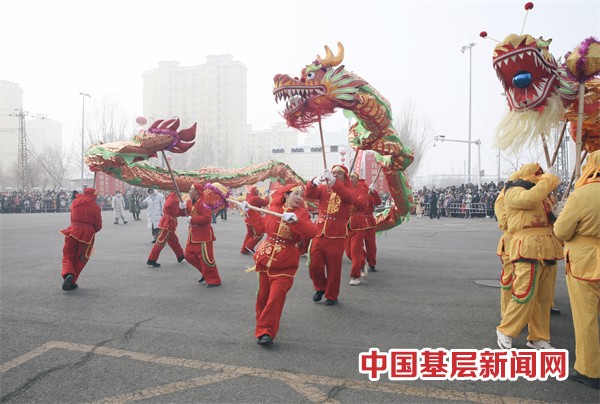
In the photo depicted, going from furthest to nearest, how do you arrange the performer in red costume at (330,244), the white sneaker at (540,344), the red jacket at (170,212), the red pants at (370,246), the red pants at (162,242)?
the red pants at (162,242)
the red jacket at (170,212)
the red pants at (370,246)
the performer in red costume at (330,244)
the white sneaker at (540,344)

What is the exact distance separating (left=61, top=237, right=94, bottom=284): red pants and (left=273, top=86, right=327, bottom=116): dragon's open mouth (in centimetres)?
353

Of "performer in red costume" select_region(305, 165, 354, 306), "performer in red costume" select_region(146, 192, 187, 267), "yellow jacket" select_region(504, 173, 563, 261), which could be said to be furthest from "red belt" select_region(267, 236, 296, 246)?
"performer in red costume" select_region(146, 192, 187, 267)

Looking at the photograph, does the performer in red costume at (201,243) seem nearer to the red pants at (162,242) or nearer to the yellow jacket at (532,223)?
the red pants at (162,242)

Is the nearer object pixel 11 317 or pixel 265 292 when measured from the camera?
pixel 265 292

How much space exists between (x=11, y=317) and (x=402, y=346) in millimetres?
4296

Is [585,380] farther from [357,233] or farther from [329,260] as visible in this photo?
[357,233]

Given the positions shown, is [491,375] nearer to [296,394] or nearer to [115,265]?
[296,394]

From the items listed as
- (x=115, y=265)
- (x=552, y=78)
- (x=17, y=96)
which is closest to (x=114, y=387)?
(x=552, y=78)

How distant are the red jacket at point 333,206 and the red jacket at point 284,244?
105cm

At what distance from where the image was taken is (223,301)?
5402 millimetres

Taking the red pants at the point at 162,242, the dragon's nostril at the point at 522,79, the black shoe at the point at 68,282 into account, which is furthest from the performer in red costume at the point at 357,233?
the black shoe at the point at 68,282

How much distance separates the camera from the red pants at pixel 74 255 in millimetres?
5887

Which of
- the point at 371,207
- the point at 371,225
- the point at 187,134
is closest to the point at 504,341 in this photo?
the point at 371,225

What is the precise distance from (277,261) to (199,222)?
2644 millimetres
